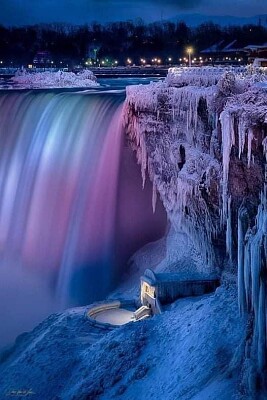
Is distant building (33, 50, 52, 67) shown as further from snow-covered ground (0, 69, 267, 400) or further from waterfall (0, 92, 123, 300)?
snow-covered ground (0, 69, 267, 400)

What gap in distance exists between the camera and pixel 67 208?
78.9ft

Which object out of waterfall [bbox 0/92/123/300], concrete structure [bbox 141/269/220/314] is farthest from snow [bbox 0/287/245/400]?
waterfall [bbox 0/92/123/300]

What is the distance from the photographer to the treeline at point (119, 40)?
285ft

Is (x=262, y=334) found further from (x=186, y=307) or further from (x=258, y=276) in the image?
(x=186, y=307)

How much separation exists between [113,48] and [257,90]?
8122 centimetres

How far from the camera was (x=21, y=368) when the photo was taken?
51.4 ft

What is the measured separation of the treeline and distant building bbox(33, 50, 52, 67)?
2.96ft

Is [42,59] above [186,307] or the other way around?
above

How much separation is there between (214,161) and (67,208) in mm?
9033

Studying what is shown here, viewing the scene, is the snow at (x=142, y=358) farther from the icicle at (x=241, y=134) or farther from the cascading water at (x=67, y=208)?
the cascading water at (x=67, y=208)

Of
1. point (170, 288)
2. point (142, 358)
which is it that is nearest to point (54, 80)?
point (170, 288)

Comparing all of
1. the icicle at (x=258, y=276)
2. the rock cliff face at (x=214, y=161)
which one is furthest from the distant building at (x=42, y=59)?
the icicle at (x=258, y=276)

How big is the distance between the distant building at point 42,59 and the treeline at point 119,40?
0.90m

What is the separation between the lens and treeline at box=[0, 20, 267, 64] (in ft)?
285
